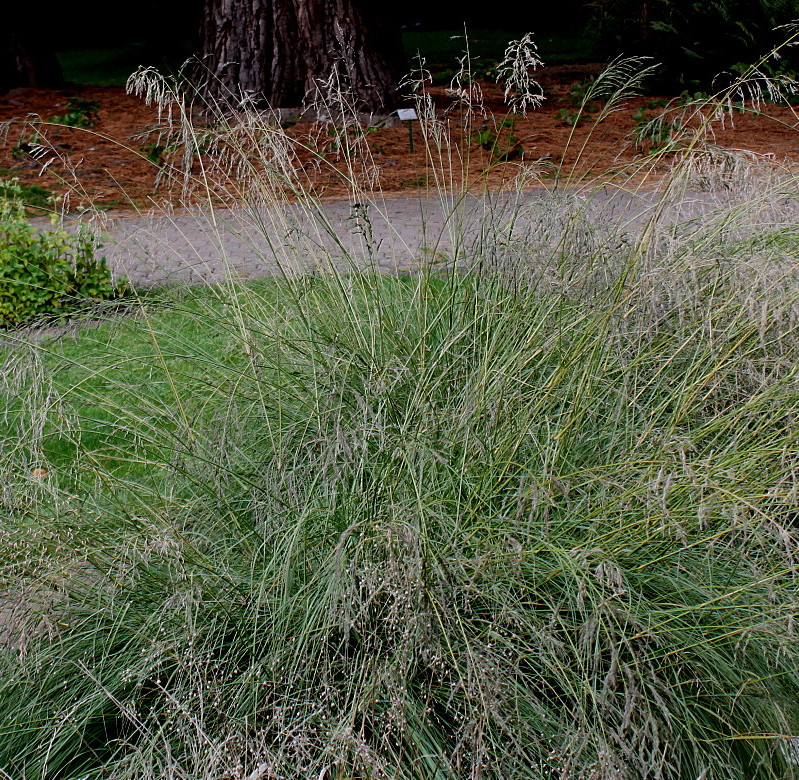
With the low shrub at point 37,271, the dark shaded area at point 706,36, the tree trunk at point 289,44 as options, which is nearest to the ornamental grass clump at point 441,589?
the low shrub at point 37,271

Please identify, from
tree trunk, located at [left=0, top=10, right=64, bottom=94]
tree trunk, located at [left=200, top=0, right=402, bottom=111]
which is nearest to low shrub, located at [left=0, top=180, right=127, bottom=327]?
tree trunk, located at [left=200, top=0, right=402, bottom=111]

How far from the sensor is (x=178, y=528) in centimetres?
259

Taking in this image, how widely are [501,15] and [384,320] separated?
20.0m

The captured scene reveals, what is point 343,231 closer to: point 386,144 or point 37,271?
point 37,271

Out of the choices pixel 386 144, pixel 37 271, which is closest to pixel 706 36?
pixel 386 144

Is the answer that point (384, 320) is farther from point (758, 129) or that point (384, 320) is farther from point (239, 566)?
point (758, 129)

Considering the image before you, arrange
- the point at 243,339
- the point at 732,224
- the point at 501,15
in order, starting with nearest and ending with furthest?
the point at 243,339
the point at 732,224
the point at 501,15

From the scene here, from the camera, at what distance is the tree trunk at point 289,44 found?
1009cm

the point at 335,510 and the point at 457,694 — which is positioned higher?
the point at 335,510

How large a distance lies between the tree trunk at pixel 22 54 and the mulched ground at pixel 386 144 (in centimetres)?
39

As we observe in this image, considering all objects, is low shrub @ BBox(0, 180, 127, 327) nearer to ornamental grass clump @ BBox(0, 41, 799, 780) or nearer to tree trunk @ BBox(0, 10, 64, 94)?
ornamental grass clump @ BBox(0, 41, 799, 780)

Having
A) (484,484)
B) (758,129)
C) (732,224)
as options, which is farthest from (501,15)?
(484,484)

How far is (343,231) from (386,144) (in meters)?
3.19

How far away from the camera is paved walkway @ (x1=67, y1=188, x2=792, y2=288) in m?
3.48
